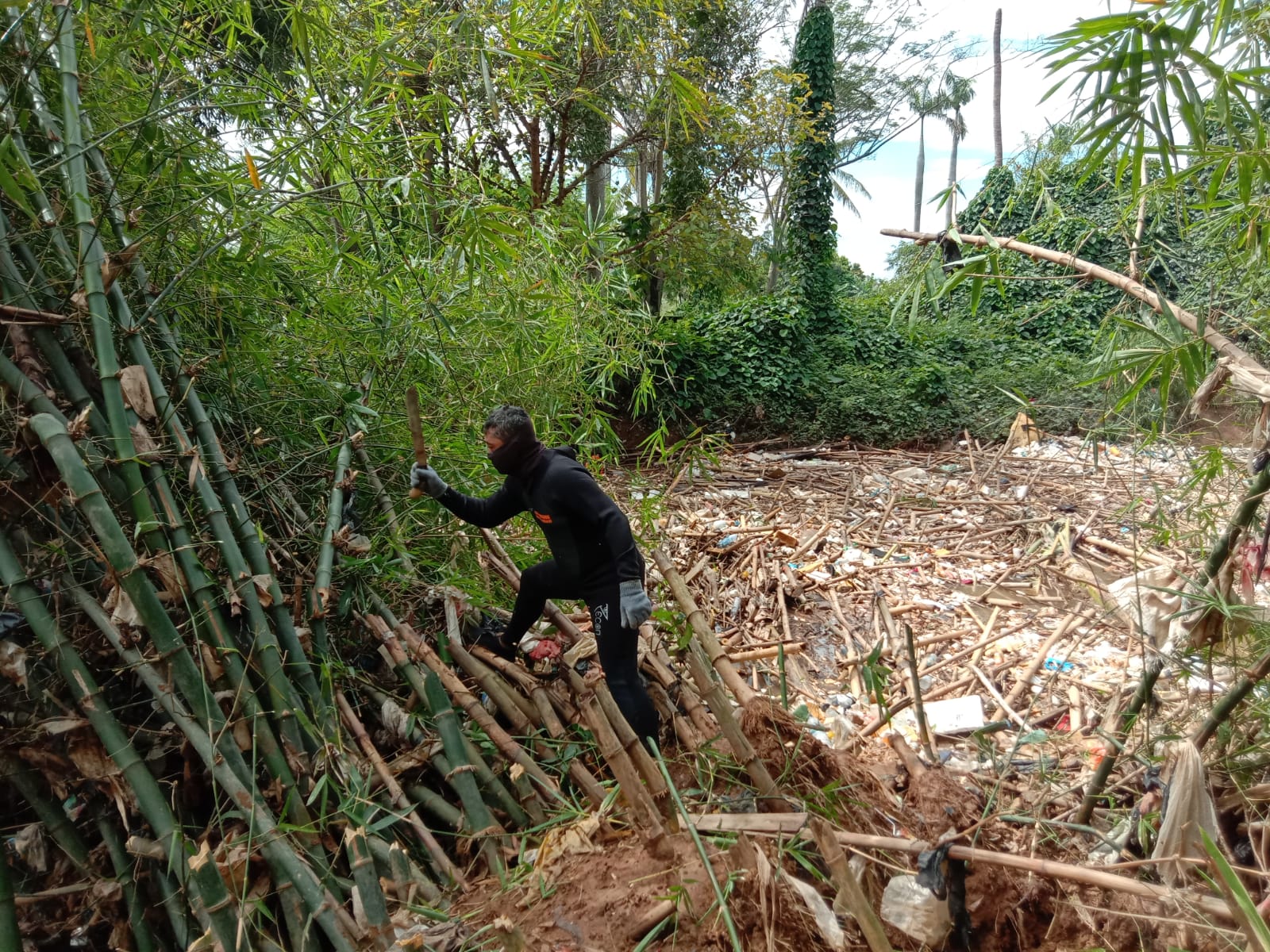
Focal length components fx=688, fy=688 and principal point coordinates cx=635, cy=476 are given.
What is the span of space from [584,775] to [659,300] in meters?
10.4

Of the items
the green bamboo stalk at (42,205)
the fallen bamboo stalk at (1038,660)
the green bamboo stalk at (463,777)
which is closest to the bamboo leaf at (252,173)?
the green bamboo stalk at (42,205)

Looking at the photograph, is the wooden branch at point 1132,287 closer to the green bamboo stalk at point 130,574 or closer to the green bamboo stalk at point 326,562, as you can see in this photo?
the green bamboo stalk at point 326,562

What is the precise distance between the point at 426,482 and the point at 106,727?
129 cm

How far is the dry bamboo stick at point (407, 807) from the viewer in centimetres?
212

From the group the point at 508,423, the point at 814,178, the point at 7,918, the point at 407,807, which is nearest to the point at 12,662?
the point at 7,918

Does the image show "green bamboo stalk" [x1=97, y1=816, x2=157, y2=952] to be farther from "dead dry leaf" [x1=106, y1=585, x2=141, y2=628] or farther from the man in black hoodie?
the man in black hoodie

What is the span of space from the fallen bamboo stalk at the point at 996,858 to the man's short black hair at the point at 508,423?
1.61m

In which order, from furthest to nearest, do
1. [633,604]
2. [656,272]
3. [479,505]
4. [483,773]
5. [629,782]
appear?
[656,272] < [479,505] < [633,604] < [483,773] < [629,782]

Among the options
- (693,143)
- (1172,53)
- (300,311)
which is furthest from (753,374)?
(1172,53)

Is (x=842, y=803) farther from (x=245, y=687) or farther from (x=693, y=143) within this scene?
(x=693, y=143)

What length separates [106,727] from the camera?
5.69ft

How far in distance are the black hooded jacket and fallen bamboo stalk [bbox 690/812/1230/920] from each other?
114 cm

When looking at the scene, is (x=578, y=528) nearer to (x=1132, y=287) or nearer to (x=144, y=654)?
(x=144, y=654)

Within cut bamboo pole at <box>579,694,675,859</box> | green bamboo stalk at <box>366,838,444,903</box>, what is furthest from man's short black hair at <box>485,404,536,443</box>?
green bamboo stalk at <box>366,838,444,903</box>
